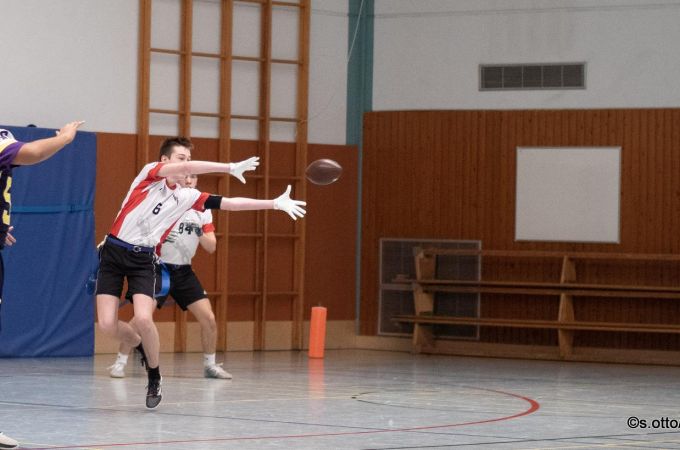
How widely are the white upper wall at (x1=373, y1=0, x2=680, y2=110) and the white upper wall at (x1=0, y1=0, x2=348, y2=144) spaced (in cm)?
84

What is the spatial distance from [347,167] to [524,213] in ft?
9.09

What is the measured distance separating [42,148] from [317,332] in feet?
33.1

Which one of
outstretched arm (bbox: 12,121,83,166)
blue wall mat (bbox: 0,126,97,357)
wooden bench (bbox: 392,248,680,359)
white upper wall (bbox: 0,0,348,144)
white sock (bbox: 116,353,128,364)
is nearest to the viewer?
outstretched arm (bbox: 12,121,83,166)

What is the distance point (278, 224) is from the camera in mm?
17641

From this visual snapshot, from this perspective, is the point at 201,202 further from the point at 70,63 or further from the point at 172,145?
the point at 70,63

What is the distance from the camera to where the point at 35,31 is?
15531 mm

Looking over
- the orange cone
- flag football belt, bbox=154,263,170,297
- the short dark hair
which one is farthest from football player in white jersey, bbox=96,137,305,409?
the orange cone

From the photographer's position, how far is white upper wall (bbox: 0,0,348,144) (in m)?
15.5

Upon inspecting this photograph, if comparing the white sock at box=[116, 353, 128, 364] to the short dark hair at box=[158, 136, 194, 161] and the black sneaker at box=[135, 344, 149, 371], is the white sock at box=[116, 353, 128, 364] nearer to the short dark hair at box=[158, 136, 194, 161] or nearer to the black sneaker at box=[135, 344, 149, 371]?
the black sneaker at box=[135, 344, 149, 371]

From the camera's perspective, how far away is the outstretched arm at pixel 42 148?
6633 mm

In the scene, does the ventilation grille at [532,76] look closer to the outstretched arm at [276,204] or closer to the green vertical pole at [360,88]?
the green vertical pole at [360,88]

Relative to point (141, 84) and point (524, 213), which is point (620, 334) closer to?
point (524, 213)

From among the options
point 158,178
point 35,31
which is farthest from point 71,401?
point 35,31

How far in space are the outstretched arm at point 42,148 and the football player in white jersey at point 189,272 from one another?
5.32m
